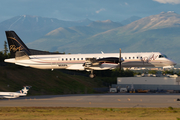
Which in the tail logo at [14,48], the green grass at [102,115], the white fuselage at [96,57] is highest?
the tail logo at [14,48]

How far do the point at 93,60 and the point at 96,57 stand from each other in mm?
2106

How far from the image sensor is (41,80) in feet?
277

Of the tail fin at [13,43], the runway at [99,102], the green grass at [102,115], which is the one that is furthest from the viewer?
the tail fin at [13,43]

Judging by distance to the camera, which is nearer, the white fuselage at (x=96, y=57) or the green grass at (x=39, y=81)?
the white fuselage at (x=96, y=57)

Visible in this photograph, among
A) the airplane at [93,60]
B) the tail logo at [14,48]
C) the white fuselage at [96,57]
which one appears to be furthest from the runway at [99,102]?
the tail logo at [14,48]

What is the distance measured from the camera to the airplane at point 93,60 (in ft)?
163

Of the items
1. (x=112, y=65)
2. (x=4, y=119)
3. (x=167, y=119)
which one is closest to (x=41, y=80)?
(x=112, y=65)

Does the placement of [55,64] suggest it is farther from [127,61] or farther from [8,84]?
[8,84]

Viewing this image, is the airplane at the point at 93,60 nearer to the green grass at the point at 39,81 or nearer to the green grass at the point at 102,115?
the green grass at the point at 39,81

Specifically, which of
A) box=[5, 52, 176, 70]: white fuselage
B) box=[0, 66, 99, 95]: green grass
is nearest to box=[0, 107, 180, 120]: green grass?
box=[5, 52, 176, 70]: white fuselage

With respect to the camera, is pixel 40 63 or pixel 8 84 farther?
pixel 8 84

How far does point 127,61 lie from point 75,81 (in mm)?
48462

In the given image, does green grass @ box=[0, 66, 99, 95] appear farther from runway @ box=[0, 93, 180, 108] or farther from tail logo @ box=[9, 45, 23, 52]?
runway @ box=[0, 93, 180, 108]

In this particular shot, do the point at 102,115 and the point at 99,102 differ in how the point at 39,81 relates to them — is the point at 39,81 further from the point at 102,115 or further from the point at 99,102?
the point at 102,115
